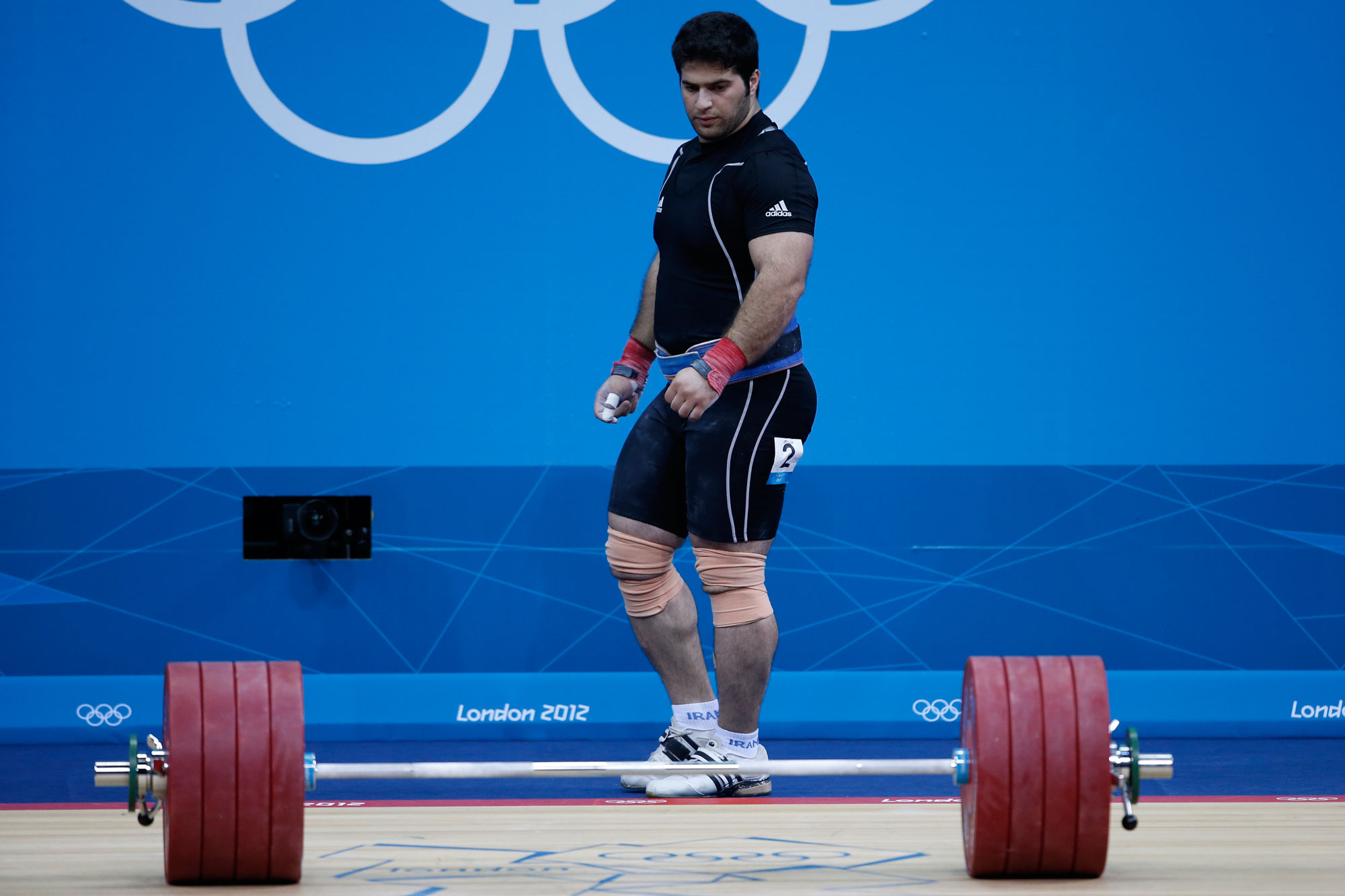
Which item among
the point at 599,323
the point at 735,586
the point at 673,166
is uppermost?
the point at 673,166

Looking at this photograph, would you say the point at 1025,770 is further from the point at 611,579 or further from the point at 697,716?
the point at 611,579

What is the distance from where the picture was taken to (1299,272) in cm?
337

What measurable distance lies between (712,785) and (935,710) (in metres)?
0.96

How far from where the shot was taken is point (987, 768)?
1785 millimetres

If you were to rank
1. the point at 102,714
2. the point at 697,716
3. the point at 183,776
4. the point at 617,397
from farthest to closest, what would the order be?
the point at 102,714 → the point at 617,397 → the point at 697,716 → the point at 183,776

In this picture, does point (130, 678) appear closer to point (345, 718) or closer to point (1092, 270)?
point (345, 718)

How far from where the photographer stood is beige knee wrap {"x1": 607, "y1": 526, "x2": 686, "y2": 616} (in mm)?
2648

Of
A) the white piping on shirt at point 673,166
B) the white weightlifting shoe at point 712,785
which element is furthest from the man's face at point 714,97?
the white weightlifting shoe at point 712,785

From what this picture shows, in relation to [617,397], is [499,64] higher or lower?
higher

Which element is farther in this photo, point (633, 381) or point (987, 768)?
point (633, 381)

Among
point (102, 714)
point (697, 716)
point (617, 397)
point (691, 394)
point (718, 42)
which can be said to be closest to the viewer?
point (691, 394)

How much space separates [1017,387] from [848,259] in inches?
19.0

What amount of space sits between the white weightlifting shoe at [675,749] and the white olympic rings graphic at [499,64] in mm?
1361

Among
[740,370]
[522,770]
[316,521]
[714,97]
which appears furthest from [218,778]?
[316,521]
